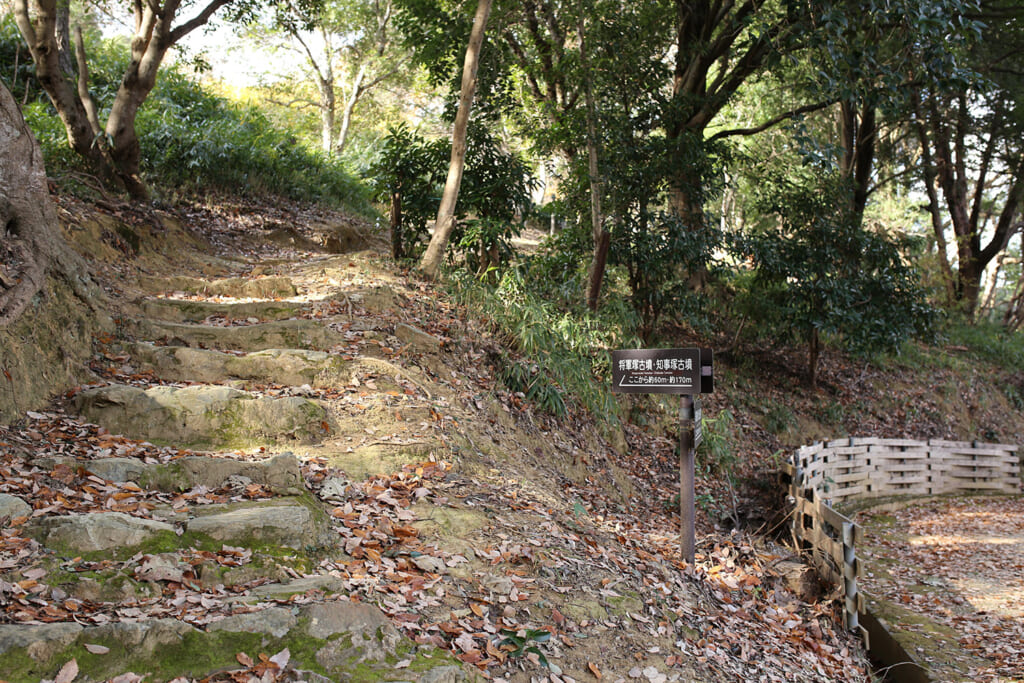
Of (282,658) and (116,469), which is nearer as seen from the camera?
(282,658)

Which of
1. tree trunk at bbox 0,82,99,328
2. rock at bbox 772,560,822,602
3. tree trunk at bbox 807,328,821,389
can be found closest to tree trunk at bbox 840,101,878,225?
tree trunk at bbox 807,328,821,389

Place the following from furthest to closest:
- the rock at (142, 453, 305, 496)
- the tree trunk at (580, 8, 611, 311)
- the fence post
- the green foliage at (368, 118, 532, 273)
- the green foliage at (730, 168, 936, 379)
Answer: the green foliage at (730, 168, 936, 379), the tree trunk at (580, 8, 611, 311), the green foliage at (368, 118, 532, 273), the fence post, the rock at (142, 453, 305, 496)

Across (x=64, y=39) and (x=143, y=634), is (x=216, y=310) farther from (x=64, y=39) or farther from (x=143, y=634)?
(x=64, y=39)

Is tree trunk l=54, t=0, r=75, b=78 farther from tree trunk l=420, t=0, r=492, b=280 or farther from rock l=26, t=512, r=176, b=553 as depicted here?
rock l=26, t=512, r=176, b=553

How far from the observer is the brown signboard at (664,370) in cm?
583

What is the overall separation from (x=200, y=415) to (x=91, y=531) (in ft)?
6.20

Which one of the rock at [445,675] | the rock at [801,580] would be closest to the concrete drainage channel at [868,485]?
the rock at [801,580]

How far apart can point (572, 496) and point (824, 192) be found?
938cm

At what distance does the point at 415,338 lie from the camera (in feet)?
25.3

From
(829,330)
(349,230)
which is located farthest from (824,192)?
(349,230)

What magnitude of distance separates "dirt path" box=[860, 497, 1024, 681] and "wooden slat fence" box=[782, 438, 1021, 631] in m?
0.60

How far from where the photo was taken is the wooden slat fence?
6840 millimetres

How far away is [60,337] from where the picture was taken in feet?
17.7

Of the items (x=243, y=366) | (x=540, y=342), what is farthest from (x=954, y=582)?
(x=243, y=366)
